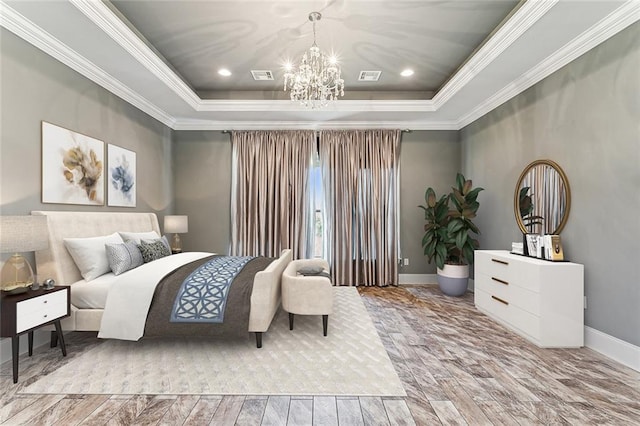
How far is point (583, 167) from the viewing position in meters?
2.69

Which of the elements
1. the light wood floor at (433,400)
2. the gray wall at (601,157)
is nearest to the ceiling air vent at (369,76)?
the gray wall at (601,157)

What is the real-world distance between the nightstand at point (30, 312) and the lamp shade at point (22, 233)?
0.35m

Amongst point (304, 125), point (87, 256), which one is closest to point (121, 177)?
point (87, 256)

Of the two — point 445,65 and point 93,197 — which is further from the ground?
point 445,65

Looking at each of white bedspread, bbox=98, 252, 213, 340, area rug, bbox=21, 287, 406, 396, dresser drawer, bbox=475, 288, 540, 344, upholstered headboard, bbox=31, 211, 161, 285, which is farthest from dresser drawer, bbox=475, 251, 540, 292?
upholstered headboard, bbox=31, 211, 161, 285

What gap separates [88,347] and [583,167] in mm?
4818

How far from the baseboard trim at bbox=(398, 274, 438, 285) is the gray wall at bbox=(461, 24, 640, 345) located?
2339mm

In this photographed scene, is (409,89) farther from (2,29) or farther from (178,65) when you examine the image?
(2,29)

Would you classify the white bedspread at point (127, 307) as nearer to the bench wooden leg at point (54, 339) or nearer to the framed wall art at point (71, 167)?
the bench wooden leg at point (54, 339)

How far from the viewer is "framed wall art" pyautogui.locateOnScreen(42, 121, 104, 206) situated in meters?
2.69

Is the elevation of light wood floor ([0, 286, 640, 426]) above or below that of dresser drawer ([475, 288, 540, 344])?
below

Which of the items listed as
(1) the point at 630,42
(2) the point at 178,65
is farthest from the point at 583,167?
(2) the point at 178,65

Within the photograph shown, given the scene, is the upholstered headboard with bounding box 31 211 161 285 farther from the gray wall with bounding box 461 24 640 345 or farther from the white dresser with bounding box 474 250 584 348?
the gray wall with bounding box 461 24 640 345

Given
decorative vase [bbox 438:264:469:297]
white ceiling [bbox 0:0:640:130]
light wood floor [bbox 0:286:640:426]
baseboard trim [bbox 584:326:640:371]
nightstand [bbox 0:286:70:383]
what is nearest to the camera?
light wood floor [bbox 0:286:640:426]
